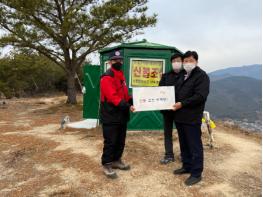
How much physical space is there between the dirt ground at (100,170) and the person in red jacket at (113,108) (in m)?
0.48

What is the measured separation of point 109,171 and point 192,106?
1.73 m

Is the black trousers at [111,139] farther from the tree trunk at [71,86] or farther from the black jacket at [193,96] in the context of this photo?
the tree trunk at [71,86]

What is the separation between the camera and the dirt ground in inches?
195

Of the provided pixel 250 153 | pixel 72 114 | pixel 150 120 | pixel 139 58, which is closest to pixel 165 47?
pixel 139 58

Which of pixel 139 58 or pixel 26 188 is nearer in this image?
pixel 26 188

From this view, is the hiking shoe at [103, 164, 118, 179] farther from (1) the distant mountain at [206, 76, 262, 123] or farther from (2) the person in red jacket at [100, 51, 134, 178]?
(1) the distant mountain at [206, 76, 262, 123]

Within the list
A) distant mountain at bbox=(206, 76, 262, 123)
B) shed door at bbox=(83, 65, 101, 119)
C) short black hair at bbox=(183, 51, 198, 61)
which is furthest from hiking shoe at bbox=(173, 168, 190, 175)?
distant mountain at bbox=(206, 76, 262, 123)

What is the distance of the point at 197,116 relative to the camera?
4938 mm

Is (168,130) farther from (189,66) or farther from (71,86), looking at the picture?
(71,86)

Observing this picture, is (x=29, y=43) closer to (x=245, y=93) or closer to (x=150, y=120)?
(x=150, y=120)

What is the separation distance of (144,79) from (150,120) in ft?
3.68

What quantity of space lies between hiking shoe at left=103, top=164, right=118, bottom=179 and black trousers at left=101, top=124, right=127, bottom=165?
110 mm

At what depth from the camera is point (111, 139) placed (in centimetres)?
516

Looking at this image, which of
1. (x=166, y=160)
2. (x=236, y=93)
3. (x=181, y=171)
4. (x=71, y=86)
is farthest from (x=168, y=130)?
(x=236, y=93)
